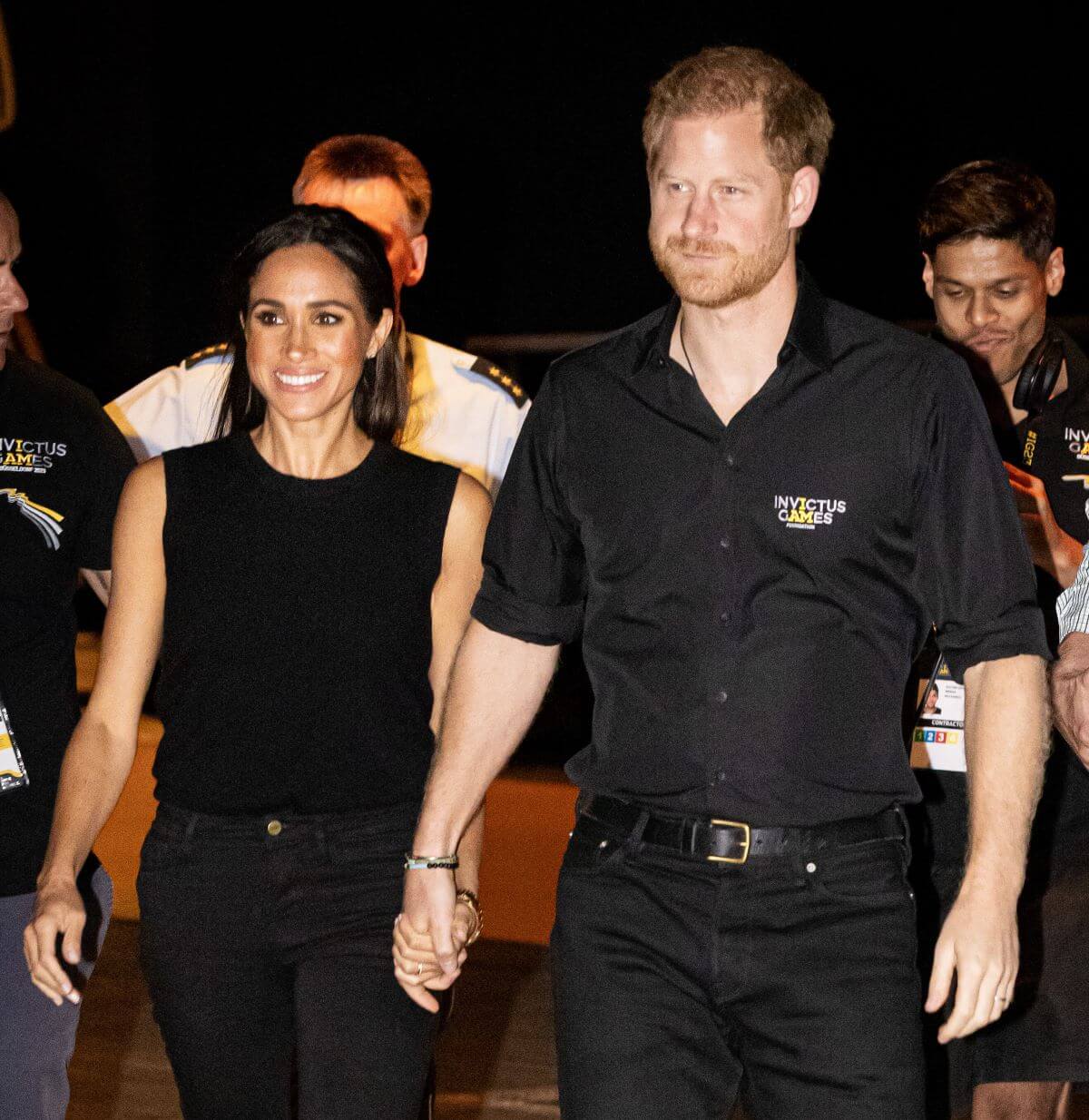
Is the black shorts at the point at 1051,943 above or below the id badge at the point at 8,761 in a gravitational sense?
below

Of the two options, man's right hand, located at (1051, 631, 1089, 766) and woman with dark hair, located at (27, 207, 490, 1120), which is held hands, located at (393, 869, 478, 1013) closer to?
woman with dark hair, located at (27, 207, 490, 1120)

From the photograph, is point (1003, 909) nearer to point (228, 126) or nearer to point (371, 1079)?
point (371, 1079)

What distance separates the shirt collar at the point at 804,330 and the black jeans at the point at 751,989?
0.62 metres

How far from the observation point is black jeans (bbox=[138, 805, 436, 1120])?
2350mm

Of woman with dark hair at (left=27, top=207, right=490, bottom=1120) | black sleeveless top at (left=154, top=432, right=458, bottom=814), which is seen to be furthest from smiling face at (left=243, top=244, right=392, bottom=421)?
black sleeveless top at (left=154, top=432, right=458, bottom=814)

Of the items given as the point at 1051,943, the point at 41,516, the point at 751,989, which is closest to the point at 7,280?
the point at 41,516

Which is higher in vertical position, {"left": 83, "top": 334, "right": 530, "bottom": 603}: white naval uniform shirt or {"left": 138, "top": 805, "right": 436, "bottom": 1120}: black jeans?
{"left": 83, "top": 334, "right": 530, "bottom": 603}: white naval uniform shirt

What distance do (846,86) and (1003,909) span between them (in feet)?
12.0

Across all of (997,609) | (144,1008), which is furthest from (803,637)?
(144,1008)

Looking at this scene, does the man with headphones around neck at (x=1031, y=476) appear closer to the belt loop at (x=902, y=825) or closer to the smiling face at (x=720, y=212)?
the belt loop at (x=902, y=825)

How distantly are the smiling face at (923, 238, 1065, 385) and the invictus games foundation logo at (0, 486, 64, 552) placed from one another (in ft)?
5.56

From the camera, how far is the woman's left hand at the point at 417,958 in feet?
7.52

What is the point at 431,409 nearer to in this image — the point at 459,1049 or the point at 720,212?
the point at 720,212

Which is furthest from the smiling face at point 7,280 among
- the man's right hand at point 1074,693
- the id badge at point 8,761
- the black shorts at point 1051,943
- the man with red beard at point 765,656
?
the black shorts at point 1051,943
